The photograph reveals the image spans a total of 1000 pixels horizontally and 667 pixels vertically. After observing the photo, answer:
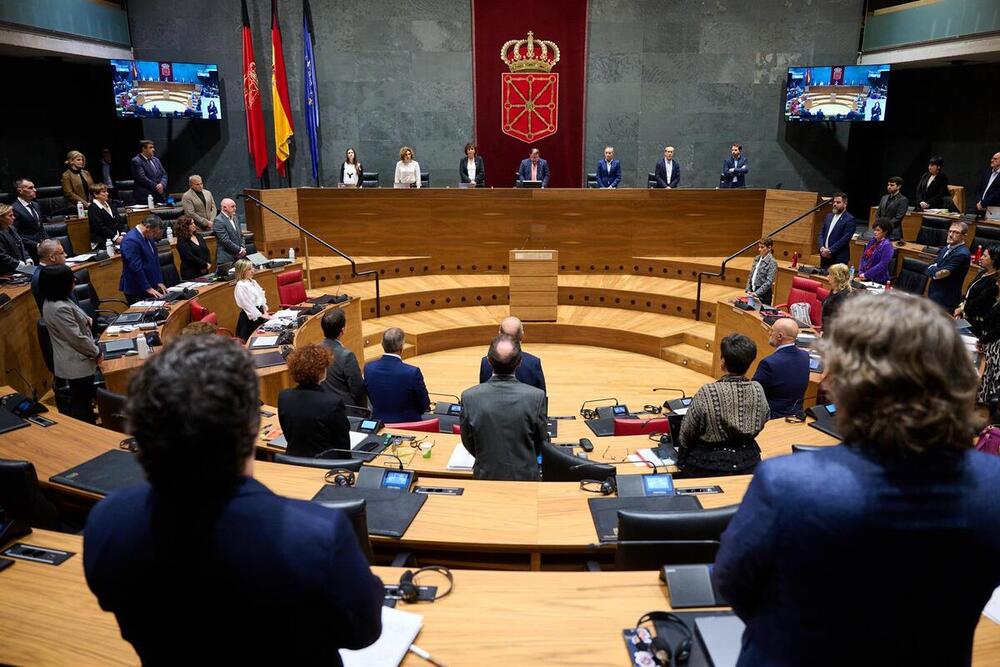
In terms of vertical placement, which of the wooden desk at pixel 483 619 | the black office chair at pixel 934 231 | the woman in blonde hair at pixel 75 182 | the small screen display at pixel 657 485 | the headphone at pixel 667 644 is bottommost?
the small screen display at pixel 657 485

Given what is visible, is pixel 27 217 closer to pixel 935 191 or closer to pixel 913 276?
pixel 913 276

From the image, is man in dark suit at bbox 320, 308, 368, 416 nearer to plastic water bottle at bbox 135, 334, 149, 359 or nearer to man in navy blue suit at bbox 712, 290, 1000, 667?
plastic water bottle at bbox 135, 334, 149, 359

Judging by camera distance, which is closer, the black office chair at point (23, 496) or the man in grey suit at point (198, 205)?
the black office chair at point (23, 496)

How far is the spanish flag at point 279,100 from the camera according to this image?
1002 centimetres

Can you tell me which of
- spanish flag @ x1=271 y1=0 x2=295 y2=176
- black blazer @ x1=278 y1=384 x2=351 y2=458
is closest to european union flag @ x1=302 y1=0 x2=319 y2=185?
spanish flag @ x1=271 y1=0 x2=295 y2=176

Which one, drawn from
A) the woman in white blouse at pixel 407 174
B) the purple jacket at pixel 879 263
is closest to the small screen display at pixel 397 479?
the purple jacket at pixel 879 263

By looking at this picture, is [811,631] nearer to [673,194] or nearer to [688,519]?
[688,519]

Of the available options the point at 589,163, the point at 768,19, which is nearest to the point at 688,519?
the point at 589,163

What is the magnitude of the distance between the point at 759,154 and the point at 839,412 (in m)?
11.6

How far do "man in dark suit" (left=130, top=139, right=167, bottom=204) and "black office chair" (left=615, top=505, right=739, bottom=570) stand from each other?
9.42 metres

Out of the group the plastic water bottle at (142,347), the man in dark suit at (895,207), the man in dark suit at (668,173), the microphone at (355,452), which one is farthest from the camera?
the man in dark suit at (668,173)

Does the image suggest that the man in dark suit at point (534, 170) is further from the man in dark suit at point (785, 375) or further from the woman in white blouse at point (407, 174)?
the man in dark suit at point (785, 375)

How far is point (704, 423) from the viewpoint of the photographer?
9.96 ft

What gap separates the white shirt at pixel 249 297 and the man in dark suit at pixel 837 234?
5.94m
